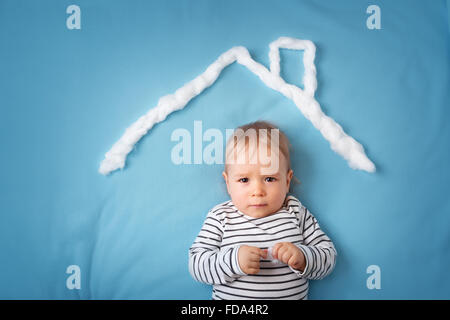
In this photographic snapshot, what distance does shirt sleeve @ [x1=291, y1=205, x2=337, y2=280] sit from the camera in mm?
899

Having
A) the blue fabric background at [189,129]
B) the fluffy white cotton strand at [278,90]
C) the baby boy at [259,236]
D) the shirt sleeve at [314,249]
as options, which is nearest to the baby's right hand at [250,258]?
the baby boy at [259,236]

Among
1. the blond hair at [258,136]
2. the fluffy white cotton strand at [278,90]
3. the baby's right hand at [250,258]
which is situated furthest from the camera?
the fluffy white cotton strand at [278,90]

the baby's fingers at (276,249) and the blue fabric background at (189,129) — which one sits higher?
the blue fabric background at (189,129)

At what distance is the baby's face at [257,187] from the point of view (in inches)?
36.7

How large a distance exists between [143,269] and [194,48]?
2.46ft

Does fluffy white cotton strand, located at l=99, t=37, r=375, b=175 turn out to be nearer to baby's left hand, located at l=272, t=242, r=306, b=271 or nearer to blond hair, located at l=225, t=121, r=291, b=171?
blond hair, located at l=225, t=121, r=291, b=171

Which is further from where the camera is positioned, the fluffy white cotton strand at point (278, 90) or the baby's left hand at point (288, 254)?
the fluffy white cotton strand at point (278, 90)

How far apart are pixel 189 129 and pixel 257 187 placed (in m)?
0.33

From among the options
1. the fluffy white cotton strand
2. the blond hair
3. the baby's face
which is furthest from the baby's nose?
the fluffy white cotton strand

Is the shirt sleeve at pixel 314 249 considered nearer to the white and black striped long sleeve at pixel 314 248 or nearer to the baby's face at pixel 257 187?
the white and black striped long sleeve at pixel 314 248

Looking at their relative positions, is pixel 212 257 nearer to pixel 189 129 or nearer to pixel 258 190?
pixel 258 190

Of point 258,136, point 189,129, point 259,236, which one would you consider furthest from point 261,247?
point 189,129

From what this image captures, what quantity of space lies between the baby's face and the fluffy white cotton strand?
0.25 m

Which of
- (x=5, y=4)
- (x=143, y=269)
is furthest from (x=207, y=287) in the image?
(x=5, y=4)
